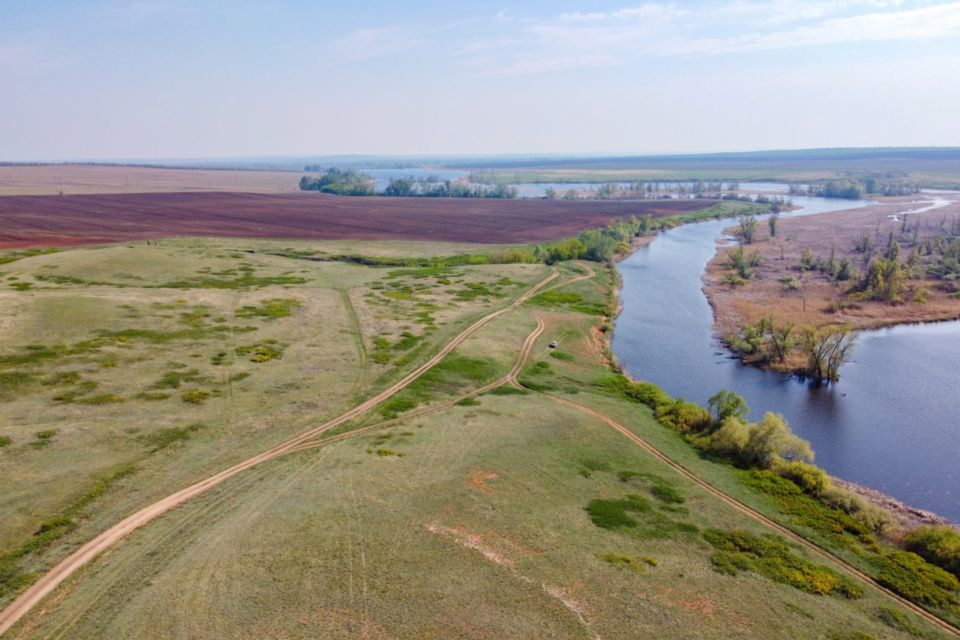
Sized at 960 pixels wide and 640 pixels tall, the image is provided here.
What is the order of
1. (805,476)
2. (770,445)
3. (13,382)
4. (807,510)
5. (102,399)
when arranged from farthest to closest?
(13,382) < (102,399) < (770,445) < (805,476) < (807,510)

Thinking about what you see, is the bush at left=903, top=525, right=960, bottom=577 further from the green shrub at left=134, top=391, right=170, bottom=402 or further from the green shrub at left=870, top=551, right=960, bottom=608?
the green shrub at left=134, top=391, right=170, bottom=402

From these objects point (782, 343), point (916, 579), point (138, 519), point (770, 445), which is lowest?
point (916, 579)

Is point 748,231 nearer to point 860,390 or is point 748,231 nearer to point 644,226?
point 644,226

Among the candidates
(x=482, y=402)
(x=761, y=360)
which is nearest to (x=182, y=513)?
(x=482, y=402)

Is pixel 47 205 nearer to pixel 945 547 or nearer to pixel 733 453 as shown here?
pixel 733 453

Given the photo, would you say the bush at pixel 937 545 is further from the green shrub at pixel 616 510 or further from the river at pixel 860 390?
the green shrub at pixel 616 510

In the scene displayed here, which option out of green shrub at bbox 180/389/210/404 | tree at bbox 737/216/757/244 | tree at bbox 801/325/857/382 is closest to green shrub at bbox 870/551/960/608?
tree at bbox 801/325/857/382

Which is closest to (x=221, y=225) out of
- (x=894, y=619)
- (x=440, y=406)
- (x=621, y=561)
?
(x=440, y=406)

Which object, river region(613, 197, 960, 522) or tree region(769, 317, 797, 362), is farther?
tree region(769, 317, 797, 362)
